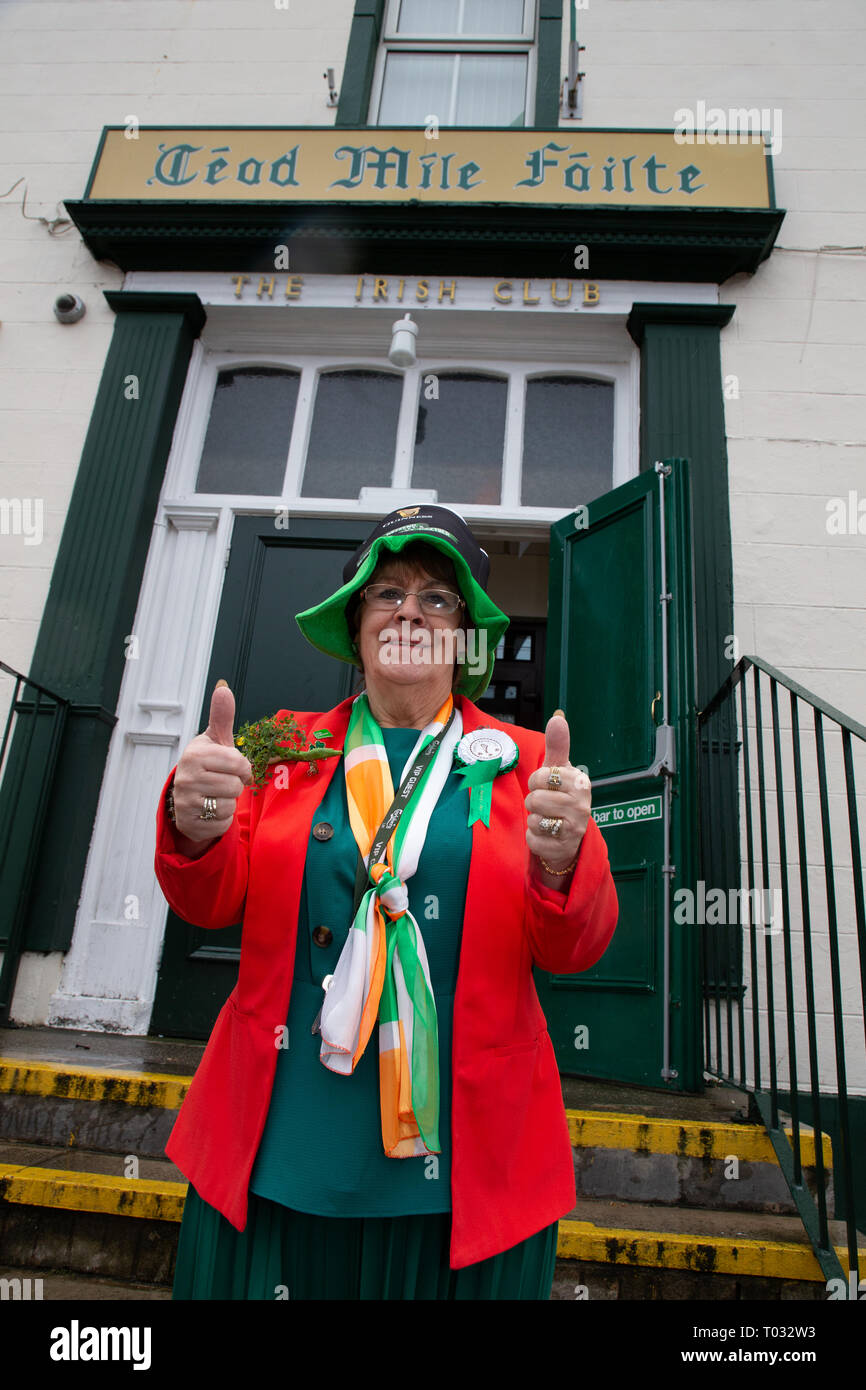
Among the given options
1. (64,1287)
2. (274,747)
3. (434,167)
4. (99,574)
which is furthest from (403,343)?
(64,1287)

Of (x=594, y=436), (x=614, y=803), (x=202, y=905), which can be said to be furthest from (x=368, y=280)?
(x=202, y=905)

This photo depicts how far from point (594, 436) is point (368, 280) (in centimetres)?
160

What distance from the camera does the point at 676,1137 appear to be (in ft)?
8.24

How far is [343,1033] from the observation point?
1.30 m

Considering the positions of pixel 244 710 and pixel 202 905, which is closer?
pixel 202 905

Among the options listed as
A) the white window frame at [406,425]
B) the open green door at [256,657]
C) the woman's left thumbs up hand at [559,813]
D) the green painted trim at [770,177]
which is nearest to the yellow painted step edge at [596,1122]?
the open green door at [256,657]

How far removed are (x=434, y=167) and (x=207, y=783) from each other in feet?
15.7

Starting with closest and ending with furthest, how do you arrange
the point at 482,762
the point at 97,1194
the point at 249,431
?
the point at 482,762
the point at 97,1194
the point at 249,431

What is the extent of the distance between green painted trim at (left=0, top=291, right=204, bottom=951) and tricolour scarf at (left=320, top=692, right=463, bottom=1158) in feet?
9.90

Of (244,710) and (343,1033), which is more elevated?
(244,710)

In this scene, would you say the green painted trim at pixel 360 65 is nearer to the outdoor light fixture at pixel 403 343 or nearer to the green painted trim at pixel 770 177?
the outdoor light fixture at pixel 403 343

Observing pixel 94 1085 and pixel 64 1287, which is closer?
pixel 64 1287

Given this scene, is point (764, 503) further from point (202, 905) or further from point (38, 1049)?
point (38, 1049)

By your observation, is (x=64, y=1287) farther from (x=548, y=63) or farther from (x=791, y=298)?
(x=548, y=63)
